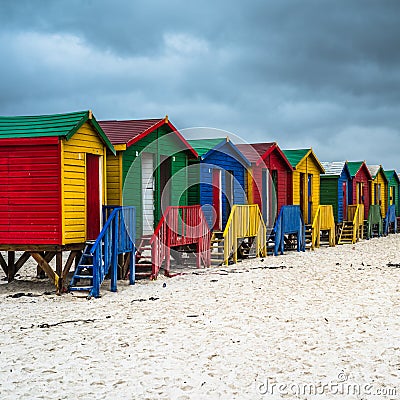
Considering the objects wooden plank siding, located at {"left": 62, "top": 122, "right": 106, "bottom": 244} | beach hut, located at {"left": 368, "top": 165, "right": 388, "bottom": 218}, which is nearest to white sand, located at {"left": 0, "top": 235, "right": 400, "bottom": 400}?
wooden plank siding, located at {"left": 62, "top": 122, "right": 106, "bottom": 244}

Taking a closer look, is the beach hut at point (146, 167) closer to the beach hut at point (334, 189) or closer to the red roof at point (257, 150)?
the red roof at point (257, 150)

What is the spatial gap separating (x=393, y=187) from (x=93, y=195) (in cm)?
3569

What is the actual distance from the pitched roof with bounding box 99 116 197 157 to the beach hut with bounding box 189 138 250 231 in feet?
7.51

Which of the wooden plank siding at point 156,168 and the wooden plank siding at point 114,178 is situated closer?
the wooden plank siding at point 114,178

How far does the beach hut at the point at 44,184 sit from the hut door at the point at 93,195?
0.46 metres

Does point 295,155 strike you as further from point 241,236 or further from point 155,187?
point 155,187

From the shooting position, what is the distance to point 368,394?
6520 mm

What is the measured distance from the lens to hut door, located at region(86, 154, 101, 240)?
14.7 m

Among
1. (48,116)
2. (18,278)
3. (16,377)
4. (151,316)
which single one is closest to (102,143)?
(48,116)

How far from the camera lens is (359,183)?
36.2 metres

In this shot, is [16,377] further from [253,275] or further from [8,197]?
[253,275]

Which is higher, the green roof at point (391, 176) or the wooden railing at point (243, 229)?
the green roof at point (391, 176)

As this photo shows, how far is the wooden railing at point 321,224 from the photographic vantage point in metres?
25.6

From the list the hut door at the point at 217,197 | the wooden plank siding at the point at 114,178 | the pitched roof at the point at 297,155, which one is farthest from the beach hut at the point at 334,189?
the wooden plank siding at the point at 114,178
